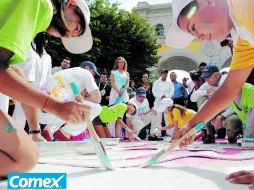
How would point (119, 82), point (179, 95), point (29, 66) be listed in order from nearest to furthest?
point (29, 66) → point (119, 82) → point (179, 95)

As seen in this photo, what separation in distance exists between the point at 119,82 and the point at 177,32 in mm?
3436

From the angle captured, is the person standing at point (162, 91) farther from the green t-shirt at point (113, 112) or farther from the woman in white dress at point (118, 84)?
the green t-shirt at point (113, 112)

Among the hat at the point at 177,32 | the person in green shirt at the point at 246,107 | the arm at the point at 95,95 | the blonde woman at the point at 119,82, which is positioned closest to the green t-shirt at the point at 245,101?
the person in green shirt at the point at 246,107

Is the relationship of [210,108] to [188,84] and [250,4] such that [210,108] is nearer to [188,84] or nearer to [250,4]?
[250,4]

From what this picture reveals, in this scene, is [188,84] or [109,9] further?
[109,9]

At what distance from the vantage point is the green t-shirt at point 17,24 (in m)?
1.13

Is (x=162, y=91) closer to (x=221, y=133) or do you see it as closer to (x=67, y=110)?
(x=221, y=133)

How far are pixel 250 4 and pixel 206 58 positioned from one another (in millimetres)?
22861

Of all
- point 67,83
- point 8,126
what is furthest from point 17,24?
point 67,83

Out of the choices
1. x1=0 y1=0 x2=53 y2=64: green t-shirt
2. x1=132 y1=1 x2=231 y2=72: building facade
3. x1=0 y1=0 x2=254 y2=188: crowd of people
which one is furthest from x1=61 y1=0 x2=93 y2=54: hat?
x1=132 y1=1 x2=231 y2=72: building facade

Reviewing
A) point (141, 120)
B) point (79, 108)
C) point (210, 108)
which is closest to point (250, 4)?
point (210, 108)

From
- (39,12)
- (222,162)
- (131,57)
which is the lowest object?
(222,162)

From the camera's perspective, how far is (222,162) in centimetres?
209

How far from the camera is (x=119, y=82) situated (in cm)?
516
